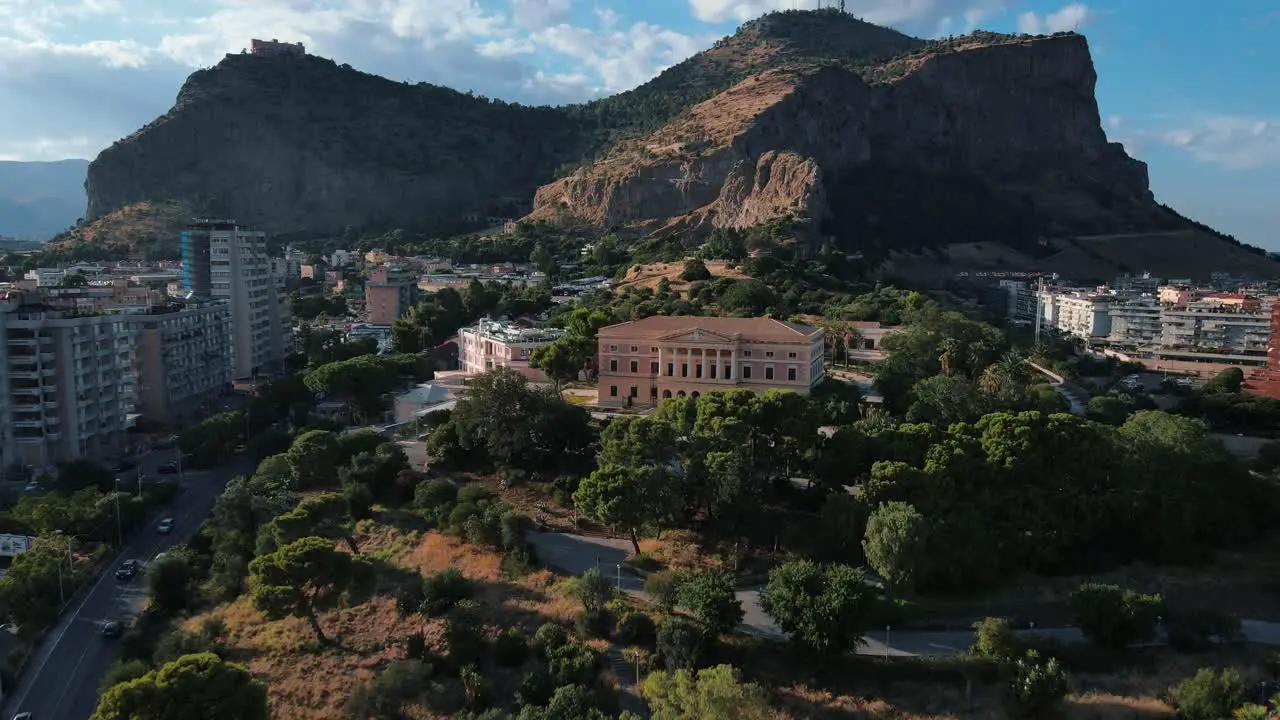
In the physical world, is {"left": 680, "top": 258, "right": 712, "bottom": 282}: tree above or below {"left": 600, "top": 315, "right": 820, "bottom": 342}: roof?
above

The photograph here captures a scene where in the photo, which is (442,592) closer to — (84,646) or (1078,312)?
(84,646)

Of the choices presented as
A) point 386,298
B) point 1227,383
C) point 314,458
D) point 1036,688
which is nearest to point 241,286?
point 386,298

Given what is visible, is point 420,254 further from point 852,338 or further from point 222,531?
point 222,531

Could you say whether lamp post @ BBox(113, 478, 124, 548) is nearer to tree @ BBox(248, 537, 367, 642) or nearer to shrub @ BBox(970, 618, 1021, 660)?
tree @ BBox(248, 537, 367, 642)

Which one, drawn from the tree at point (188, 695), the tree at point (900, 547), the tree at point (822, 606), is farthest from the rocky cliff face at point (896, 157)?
the tree at point (188, 695)

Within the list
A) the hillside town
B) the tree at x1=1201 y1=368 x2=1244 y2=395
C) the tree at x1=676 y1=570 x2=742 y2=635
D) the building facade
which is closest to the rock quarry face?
the hillside town

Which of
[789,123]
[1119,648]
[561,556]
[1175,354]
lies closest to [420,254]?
[789,123]

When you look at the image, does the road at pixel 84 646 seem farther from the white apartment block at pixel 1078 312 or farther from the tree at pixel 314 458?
the white apartment block at pixel 1078 312
